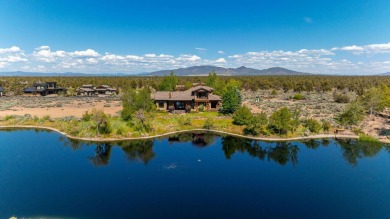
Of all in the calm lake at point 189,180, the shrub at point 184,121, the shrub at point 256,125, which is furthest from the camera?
the shrub at point 184,121

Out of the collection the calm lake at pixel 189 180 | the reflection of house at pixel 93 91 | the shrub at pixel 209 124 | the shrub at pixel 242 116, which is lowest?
the calm lake at pixel 189 180

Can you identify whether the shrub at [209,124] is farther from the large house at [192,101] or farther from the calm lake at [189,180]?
the large house at [192,101]

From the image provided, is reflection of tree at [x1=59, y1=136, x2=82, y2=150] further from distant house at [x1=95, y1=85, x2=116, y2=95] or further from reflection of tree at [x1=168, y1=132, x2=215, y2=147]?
distant house at [x1=95, y1=85, x2=116, y2=95]

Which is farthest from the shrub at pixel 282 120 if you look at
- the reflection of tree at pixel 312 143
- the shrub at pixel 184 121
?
the shrub at pixel 184 121

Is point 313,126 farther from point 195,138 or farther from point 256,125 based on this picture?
point 195,138

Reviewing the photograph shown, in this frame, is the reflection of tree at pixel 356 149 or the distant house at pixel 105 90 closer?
the reflection of tree at pixel 356 149

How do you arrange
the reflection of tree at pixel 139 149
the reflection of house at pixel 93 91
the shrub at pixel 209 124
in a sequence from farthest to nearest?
the reflection of house at pixel 93 91 → the shrub at pixel 209 124 → the reflection of tree at pixel 139 149

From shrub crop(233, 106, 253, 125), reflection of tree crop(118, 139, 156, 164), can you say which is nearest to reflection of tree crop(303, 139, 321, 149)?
shrub crop(233, 106, 253, 125)
